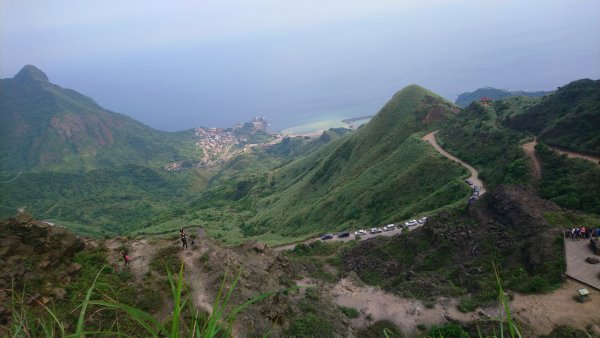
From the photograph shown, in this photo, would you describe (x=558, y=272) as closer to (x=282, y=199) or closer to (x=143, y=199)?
(x=282, y=199)

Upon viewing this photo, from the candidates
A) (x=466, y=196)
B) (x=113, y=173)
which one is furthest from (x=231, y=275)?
(x=113, y=173)

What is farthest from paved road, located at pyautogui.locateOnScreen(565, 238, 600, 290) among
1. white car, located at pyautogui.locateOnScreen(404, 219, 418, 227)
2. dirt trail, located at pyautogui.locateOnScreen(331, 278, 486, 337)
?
white car, located at pyautogui.locateOnScreen(404, 219, 418, 227)

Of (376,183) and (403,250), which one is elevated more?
(403,250)

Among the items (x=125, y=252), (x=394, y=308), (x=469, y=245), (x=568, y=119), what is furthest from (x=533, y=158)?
(x=125, y=252)

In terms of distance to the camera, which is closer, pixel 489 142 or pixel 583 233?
pixel 583 233

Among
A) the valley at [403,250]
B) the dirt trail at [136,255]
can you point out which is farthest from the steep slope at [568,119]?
the dirt trail at [136,255]

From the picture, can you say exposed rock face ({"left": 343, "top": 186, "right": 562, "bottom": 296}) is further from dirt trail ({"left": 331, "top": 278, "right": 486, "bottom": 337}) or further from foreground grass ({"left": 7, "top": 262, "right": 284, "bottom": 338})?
foreground grass ({"left": 7, "top": 262, "right": 284, "bottom": 338})

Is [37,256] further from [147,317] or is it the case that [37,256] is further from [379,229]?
[379,229]
